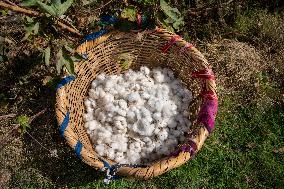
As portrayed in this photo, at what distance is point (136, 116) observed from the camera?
287cm

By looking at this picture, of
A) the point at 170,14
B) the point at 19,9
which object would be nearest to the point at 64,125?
the point at 19,9

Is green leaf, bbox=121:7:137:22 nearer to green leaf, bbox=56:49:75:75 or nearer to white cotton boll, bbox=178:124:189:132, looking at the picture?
green leaf, bbox=56:49:75:75

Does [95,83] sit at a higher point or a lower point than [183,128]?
higher

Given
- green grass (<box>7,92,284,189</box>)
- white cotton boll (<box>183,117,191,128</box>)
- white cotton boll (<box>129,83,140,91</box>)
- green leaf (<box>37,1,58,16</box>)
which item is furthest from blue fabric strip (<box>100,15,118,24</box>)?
green grass (<box>7,92,284,189</box>)

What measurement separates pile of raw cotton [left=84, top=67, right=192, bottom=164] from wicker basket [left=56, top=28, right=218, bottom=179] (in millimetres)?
64

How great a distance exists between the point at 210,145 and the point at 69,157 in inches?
37.4

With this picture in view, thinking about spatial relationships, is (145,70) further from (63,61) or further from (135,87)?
(63,61)

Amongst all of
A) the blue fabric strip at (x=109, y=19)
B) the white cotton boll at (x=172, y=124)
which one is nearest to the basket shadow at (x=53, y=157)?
the white cotton boll at (x=172, y=124)

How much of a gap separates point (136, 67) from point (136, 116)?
0.49 meters

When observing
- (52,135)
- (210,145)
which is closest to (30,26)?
(52,135)

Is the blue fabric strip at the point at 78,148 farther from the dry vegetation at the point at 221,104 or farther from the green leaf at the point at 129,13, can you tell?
the green leaf at the point at 129,13

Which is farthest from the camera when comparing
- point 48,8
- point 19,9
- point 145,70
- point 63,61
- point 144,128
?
point 145,70

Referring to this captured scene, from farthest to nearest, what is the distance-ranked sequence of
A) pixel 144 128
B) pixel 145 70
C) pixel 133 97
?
pixel 145 70
pixel 133 97
pixel 144 128

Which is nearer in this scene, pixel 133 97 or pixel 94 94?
pixel 133 97
